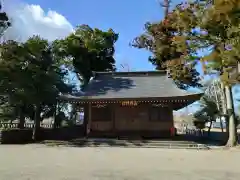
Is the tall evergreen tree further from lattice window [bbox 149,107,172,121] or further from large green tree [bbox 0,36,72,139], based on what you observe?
large green tree [bbox 0,36,72,139]

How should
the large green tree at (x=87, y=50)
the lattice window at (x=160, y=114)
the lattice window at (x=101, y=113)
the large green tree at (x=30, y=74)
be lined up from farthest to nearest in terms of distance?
the large green tree at (x=87, y=50)
the lattice window at (x=101, y=113)
the lattice window at (x=160, y=114)
the large green tree at (x=30, y=74)

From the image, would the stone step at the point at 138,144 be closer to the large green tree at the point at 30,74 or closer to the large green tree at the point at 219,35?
the large green tree at the point at 219,35

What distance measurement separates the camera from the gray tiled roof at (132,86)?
2114 centimetres

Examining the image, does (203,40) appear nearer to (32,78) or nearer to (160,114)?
(160,114)

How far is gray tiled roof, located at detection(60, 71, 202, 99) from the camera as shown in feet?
69.3

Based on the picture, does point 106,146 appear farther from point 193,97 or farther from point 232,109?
point 232,109

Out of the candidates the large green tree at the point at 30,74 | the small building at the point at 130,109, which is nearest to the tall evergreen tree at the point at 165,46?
the small building at the point at 130,109

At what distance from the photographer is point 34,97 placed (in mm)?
21312

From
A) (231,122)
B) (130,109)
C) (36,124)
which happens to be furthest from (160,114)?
(36,124)

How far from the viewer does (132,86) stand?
76.5ft

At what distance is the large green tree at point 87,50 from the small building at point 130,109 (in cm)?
764

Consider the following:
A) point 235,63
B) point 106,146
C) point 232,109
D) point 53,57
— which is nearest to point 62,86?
point 53,57

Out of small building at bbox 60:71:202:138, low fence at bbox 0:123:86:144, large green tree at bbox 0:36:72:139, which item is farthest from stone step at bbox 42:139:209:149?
large green tree at bbox 0:36:72:139

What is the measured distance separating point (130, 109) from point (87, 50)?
35.8 ft
